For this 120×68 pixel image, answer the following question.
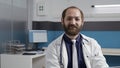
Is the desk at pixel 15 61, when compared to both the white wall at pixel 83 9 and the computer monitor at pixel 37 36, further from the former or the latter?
the white wall at pixel 83 9

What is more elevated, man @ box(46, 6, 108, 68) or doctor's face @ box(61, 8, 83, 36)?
doctor's face @ box(61, 8, 83, 36)

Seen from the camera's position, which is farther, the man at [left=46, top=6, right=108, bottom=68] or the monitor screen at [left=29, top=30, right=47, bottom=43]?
the monitor screen at [left=29, top=30, right=47, bottom=43]

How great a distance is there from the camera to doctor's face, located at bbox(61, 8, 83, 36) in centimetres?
161

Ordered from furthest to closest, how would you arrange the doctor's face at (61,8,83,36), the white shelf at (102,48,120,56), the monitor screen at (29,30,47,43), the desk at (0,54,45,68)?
the monitor screen at (29,30,47,43)
the white shelf at (102,48,120,56)
the desk at (0,54,45,68)
the doctor's face at (61,8,83,36)

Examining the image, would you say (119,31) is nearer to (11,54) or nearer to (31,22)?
(31,22)

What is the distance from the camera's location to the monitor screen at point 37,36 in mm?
3672

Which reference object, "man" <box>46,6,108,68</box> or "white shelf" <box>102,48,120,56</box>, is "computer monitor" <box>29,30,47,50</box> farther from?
"man" <box>46,6,108,68</box>

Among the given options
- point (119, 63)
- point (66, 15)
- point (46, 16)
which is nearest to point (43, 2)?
point (46, 16)

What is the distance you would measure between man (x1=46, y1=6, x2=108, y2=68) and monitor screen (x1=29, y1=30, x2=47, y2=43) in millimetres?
1973

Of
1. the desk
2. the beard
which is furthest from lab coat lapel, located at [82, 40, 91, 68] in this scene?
the desk

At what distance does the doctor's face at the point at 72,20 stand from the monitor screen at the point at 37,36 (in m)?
2.08

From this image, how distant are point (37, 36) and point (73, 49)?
211 cm

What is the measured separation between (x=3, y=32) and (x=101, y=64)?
1745mm

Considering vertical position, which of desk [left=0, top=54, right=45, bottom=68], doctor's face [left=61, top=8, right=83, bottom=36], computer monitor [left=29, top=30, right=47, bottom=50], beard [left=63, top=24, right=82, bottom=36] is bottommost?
desk [left=0, top=54, right=45, bottom=68]
